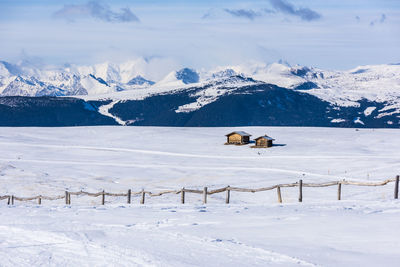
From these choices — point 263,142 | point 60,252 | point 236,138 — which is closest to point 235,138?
point 236,138

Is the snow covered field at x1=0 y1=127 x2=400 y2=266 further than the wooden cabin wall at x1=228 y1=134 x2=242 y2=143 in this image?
No

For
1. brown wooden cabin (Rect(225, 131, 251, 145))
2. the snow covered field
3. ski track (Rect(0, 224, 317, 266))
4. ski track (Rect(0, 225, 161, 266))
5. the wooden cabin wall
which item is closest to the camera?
ski track (Rect(0, 225, 161, 266))

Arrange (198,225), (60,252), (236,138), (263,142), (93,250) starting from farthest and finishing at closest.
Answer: (236,138) → (263,142) → (198,225) → (93,250) → (60,252)

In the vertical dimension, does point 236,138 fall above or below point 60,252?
above

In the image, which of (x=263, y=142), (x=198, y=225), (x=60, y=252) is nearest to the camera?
(x=60, y=252)

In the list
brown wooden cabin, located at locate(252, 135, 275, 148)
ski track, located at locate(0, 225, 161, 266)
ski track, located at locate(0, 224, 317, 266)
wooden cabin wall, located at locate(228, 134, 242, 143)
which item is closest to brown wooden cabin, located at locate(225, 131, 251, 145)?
wooden cabin wall, located at locate(228, 134, 242, 143)

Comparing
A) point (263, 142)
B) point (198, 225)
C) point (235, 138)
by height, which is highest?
point (235, 138)

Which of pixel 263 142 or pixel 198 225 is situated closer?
pixel 198 225

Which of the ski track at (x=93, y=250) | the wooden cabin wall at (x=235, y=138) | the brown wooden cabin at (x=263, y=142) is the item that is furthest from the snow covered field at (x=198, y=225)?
the wooden cabin wall at (x=235, y=138)

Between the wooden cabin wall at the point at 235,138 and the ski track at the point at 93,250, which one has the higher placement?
the wooden cabin wall at the point at 235,138

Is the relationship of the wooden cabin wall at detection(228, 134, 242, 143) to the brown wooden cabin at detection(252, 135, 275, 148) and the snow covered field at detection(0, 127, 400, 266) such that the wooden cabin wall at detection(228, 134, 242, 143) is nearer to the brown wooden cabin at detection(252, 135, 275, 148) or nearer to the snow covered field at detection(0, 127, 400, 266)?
the brown wooden cabin at detection(252, 135, 275, 148)

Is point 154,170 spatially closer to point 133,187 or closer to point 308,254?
point 133,187

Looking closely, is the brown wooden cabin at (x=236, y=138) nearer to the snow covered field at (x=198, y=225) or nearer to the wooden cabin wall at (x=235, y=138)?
the wooden cabin wall at (x=235, y=138)

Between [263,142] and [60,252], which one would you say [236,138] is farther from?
[60,252]
